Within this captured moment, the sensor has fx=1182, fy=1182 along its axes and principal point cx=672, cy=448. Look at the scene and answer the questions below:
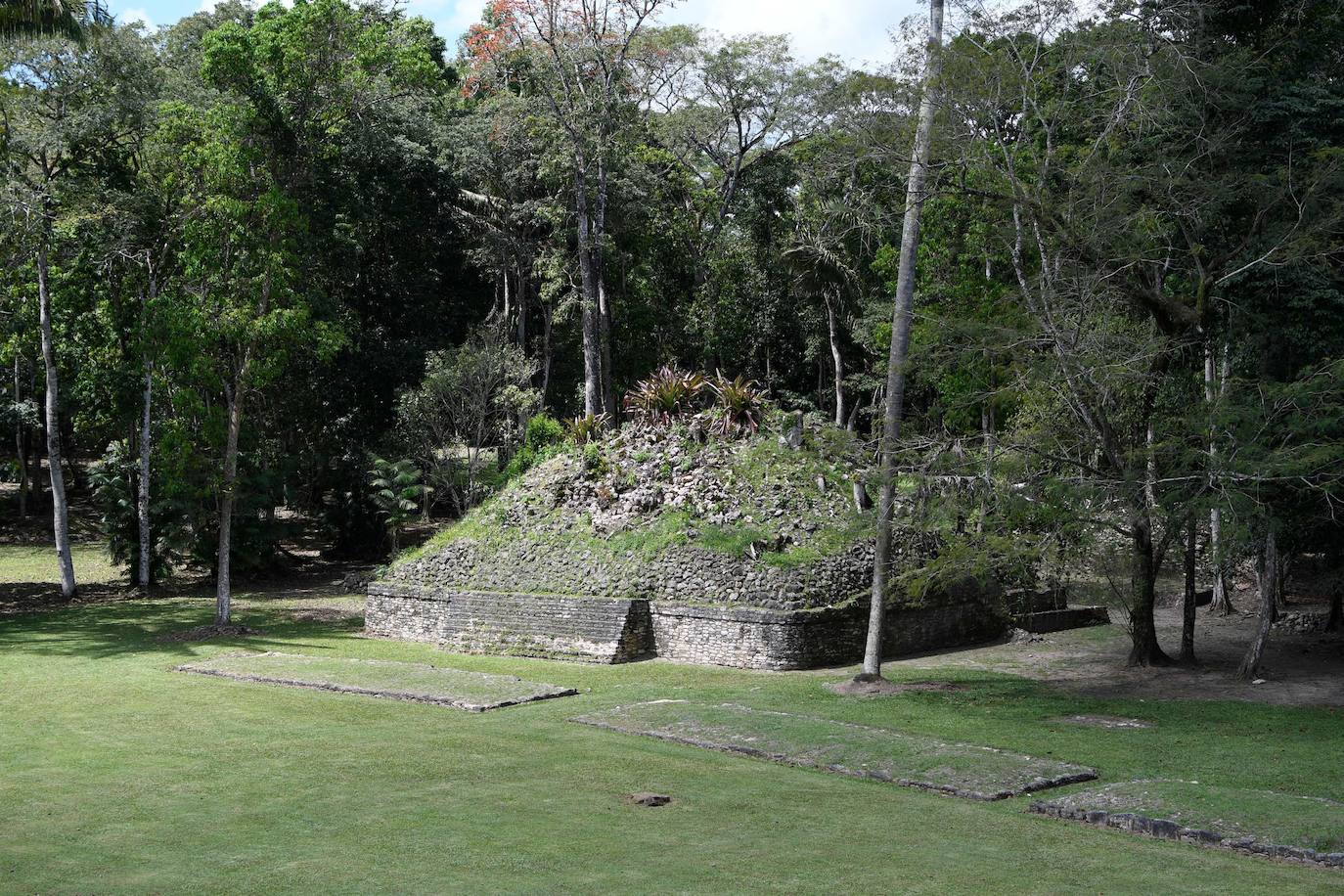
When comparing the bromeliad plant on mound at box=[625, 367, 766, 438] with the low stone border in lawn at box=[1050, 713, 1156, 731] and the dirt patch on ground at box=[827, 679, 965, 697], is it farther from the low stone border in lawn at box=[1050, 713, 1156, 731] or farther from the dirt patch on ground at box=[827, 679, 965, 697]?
the low stone border in lawn at box=[1050, 713, 1156, 731]

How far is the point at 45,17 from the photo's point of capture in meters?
20.3

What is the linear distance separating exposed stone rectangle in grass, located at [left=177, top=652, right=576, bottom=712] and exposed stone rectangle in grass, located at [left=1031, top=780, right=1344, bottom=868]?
23.4ft

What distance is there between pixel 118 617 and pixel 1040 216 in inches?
745

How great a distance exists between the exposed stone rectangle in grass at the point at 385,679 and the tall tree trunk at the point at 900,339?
160 inches

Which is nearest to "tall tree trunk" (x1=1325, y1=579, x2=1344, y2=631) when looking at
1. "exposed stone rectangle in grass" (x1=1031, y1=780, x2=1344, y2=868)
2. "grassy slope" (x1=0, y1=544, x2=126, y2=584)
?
"exposed stone rectangle in grass" (x1=1031, y1=780, x2=1344, y2=868)

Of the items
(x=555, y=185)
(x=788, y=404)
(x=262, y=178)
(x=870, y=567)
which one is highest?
(x=555, y=185)

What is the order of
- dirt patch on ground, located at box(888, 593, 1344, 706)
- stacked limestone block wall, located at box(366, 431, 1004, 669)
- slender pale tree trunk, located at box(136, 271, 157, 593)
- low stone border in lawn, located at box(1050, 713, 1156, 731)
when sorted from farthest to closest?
1. slender pale tree trunk, located at box(136, 271, 157, 593)
2. stacked limestone block wall, located at box(366, 431, 1004, 669)
3. dirt patch on ground, located at box(888, 593, 1344, 706)
4. low stone border in lawn, located at box(1050, 713, 1156, 731)

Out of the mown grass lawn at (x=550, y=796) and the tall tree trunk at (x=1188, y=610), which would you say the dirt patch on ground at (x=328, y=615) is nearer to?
the mown grass lawn at (x=550, y=796)

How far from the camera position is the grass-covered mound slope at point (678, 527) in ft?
57.2

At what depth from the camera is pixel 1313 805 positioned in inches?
334

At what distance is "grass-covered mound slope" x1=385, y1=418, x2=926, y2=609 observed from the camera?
17.4 meters

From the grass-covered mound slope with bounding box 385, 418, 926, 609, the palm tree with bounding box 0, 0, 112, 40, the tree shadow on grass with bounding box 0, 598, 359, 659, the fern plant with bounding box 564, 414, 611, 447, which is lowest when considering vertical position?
the tree shadow on grass with bounding box 0, 598, 359, 659

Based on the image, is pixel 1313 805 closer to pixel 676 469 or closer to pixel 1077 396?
pixel 1077 396

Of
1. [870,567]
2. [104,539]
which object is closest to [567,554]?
[870,567]
